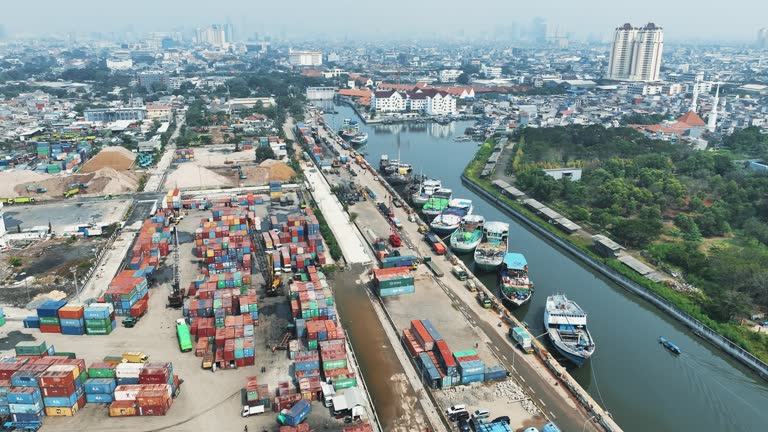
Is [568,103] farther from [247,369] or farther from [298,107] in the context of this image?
[247,369]

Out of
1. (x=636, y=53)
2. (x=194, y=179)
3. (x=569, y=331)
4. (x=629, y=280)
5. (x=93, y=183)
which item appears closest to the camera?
(x=569, y=331)

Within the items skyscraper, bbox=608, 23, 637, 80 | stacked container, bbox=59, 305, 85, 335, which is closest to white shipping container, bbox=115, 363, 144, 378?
stacked container, bbox=59, 305, 85, 335

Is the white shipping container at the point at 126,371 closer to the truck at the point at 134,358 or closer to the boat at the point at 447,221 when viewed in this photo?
the truck at the point at 134,358

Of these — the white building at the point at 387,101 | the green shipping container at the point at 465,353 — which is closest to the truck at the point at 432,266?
the green shipping container at the point at 465,353

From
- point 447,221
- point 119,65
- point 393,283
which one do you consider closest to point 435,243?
point 447,221

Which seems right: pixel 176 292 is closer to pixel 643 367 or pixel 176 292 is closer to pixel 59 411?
pixel 59 411

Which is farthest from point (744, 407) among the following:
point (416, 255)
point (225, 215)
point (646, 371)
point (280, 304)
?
point (225, 215)
